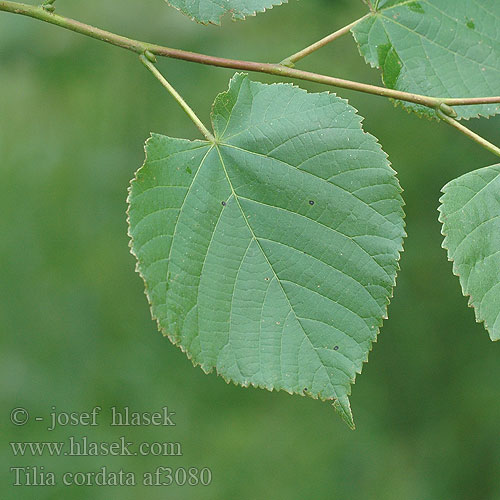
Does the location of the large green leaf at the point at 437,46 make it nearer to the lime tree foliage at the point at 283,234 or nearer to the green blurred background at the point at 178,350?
the lime tree foliage at the point at 283,234

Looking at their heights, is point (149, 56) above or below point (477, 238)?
above

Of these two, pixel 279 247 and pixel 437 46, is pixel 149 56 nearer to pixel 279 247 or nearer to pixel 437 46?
pixel 279 247

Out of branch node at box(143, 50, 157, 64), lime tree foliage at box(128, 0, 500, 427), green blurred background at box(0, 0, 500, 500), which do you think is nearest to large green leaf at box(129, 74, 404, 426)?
lime tree foliage at box(128, 0, 500, 427)

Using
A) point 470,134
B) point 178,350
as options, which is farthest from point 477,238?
point 178,350

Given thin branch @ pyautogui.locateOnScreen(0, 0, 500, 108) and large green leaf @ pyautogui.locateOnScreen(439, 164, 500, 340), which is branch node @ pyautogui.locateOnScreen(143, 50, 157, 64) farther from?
large green leaf @ pyautogui.locateOnScreen(439, 164, 500, 340)

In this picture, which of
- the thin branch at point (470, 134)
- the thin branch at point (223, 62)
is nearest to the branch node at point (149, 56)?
the thin branch at point (223, 62)

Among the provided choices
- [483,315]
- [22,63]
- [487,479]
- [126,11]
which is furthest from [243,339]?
[487,479]
